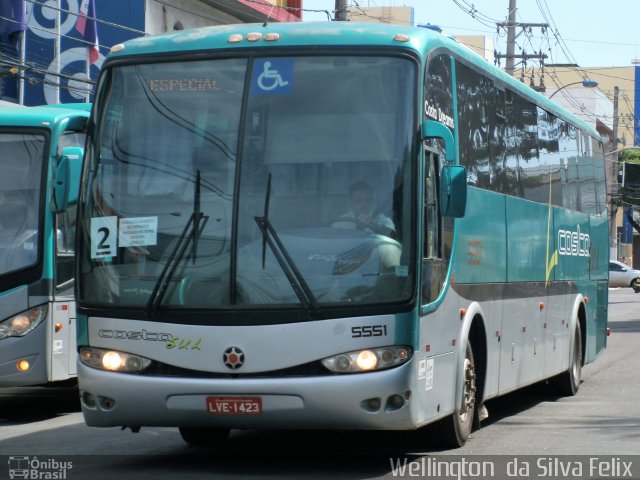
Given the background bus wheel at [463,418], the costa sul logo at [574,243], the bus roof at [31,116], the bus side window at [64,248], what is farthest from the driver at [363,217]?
the costa sul logo at [574,243]

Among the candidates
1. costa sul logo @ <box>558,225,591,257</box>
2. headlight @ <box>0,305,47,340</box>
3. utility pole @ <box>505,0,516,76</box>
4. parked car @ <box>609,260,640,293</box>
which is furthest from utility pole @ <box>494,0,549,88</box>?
headlight @ <box>0,305,47,340</box>

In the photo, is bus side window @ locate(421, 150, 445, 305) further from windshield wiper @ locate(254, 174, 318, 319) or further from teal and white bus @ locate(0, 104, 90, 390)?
teal and white bus @ locate(0, 104, 90, 390)

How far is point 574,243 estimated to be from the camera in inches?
632

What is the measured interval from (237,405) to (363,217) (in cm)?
155

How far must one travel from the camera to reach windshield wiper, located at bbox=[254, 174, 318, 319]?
8.66 metres

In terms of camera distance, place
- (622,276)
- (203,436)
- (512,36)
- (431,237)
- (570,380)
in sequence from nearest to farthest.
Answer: (431,237) < (203,436) < (570,380) < (512,36) < (622,276)

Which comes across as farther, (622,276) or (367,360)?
(622,276)

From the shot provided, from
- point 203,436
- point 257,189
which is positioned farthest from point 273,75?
point 203,436

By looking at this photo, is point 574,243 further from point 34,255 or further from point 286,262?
point 286,262

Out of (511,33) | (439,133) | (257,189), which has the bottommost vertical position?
(257,189)

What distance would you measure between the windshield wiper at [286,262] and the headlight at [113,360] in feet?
3.73

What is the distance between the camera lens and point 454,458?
9.95m

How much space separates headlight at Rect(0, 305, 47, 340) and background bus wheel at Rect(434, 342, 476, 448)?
4515 mm

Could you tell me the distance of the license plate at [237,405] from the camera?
8664 millimetres
